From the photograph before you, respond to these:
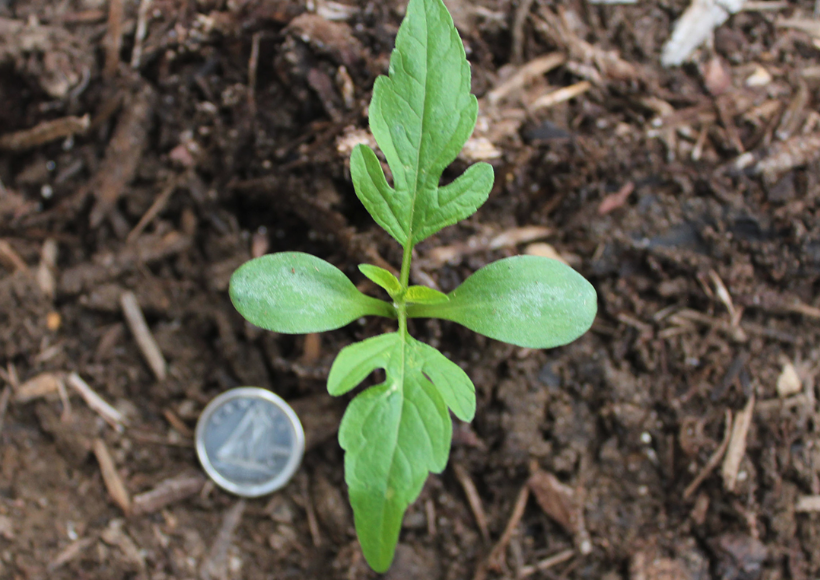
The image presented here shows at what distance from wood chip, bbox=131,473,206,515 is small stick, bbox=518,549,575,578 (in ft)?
3.69

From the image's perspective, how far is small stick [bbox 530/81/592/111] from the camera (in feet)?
7.19

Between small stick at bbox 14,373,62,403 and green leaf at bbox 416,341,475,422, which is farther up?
green leaf at bbox 416,341,475,422

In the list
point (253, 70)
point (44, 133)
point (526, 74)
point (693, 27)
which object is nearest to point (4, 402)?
point (44, 133)

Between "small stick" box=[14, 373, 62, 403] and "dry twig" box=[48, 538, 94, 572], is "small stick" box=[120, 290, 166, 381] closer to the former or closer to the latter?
"small stick" box=[14, 373, 62, 403]

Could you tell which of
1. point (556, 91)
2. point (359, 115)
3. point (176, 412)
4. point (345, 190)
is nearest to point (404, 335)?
point (345, 190)

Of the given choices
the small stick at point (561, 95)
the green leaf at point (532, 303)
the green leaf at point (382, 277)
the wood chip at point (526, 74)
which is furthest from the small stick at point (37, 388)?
the small stick at point (561, 95)

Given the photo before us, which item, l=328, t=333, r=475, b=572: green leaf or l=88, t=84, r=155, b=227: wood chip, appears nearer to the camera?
l=328, t=333, r=475, b=572: green leaf

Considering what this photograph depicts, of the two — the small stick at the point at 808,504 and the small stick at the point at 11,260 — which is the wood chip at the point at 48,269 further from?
the small stick at the point at 808,504

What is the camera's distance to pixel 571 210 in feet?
6.97

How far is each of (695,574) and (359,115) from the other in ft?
5.93

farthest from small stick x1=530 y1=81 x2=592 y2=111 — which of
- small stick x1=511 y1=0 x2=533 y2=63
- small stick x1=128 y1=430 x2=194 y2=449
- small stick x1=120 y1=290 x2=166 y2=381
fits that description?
small stick x1=128 y1=430 x2=194 y2=449

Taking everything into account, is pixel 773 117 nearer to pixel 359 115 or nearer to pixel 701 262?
pixel 701 262

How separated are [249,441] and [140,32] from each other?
1.58 m

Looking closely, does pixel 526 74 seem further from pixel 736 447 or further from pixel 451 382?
pixel 736 447
